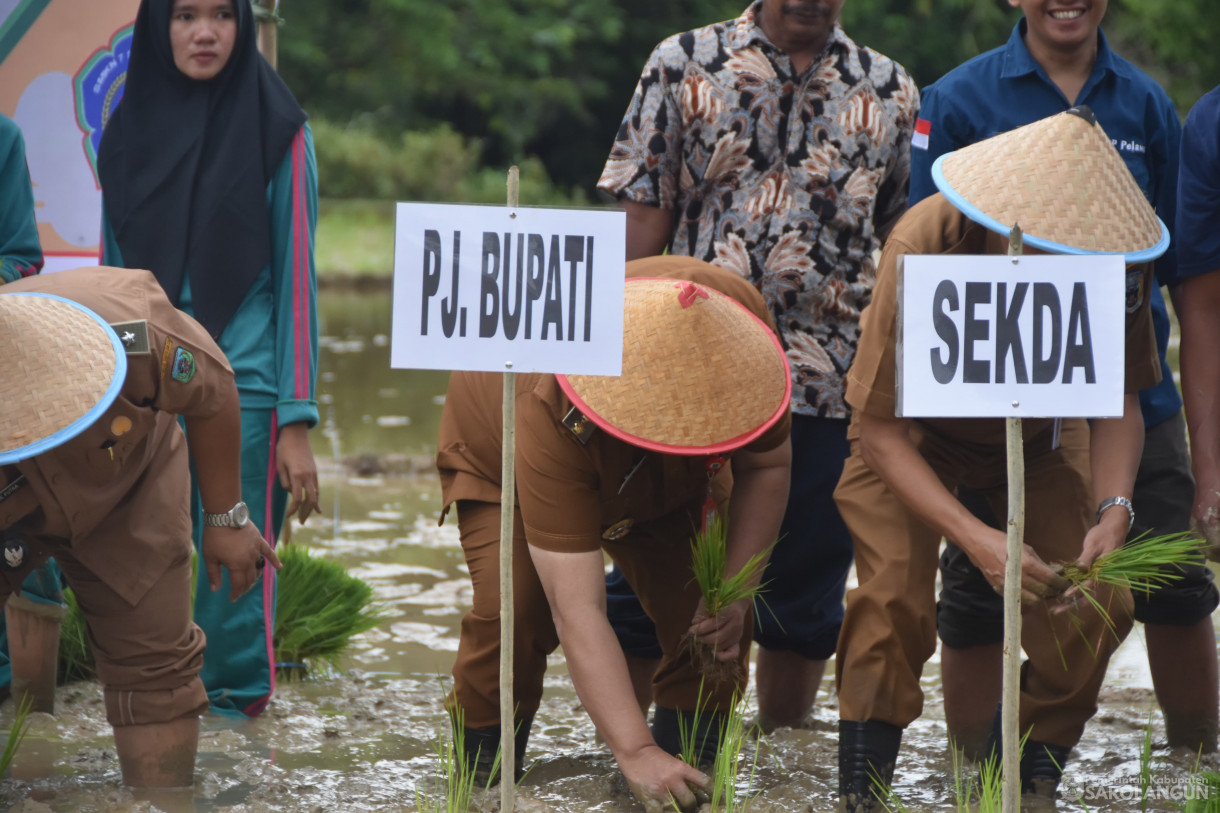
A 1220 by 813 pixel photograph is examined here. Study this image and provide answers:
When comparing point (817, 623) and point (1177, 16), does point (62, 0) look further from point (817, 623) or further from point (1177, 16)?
point (1177, 16)

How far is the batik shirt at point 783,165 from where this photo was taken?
3709 mm

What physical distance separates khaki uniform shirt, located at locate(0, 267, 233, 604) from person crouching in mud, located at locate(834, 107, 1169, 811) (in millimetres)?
1352

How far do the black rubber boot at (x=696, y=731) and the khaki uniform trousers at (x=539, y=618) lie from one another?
0.11 ft

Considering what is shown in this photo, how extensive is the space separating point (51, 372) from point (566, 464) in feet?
3.18

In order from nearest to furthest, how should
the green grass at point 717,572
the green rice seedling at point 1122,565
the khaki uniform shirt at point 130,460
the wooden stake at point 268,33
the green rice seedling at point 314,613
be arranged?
the green rice seedling at point 1122,565
the khaki uniform shirt at point 130,460
the green grass at point 717,572
the green rice seedling at point 314,613
the wooden stake at point 268,33

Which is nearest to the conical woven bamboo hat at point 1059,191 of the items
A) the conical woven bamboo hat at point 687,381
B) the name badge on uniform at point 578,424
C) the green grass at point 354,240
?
the conical woven bamboo hat at point 687,381

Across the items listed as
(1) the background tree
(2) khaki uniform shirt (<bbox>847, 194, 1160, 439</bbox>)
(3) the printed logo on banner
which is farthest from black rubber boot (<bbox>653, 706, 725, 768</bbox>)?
(1) the background tree

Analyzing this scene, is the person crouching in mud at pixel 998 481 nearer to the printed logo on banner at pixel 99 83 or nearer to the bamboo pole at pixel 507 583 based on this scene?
the bamboo pole at pixel 507 583

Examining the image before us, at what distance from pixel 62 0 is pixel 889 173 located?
2.64m

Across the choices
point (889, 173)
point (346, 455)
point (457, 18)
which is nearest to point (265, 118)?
point (889, 173)

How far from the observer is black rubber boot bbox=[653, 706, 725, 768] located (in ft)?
10.9

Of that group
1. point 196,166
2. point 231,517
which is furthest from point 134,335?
point 196,166

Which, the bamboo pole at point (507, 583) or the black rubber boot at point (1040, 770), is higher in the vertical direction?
the bamboo pole at point (507, 583)

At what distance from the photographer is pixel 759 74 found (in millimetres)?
3732
